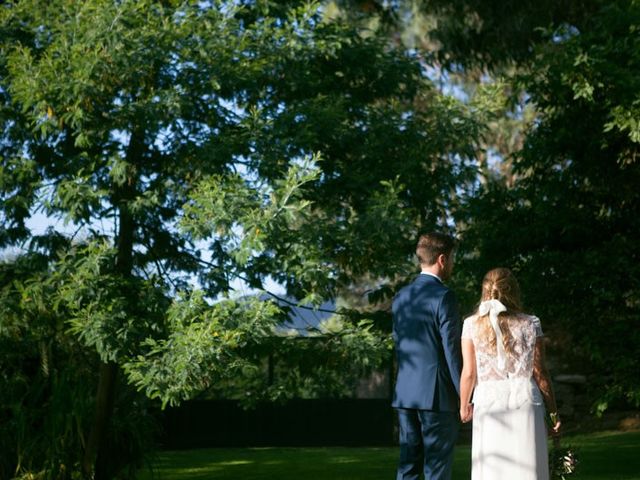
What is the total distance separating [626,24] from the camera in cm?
1055

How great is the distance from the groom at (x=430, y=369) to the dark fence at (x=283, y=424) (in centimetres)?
1275

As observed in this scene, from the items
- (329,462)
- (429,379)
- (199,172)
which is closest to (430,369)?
(429,379)

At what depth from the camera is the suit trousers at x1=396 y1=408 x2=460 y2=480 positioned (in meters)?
5.77

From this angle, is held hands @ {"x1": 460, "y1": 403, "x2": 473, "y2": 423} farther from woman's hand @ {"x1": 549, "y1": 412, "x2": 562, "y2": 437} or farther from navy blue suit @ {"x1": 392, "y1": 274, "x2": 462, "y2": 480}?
woman's hand @ {"x1": 549, "y1": 412, "x2": 562, "y2": 437}

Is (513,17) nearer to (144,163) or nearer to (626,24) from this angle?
(626,24)

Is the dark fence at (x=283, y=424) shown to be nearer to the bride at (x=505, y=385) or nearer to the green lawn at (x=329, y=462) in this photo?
the green lawn at (x=329, y=462)

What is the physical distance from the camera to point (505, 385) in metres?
5.71

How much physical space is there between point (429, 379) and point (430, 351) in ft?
0.52

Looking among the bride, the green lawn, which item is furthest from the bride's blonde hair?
the green lawn

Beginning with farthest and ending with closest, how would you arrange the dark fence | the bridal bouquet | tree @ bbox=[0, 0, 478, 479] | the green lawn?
the dark fence
the green lawn
tree @ bbox=[0, 0, 478, 479]
the bridal bouquet

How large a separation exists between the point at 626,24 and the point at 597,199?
1.90m

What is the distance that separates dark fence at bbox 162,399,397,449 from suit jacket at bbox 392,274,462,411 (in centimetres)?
1283

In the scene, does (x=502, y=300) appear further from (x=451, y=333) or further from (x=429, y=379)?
(x=429, y=379)

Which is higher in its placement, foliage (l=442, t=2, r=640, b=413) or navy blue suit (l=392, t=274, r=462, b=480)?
foliage (l=442, t=2, r=640, b=413)
